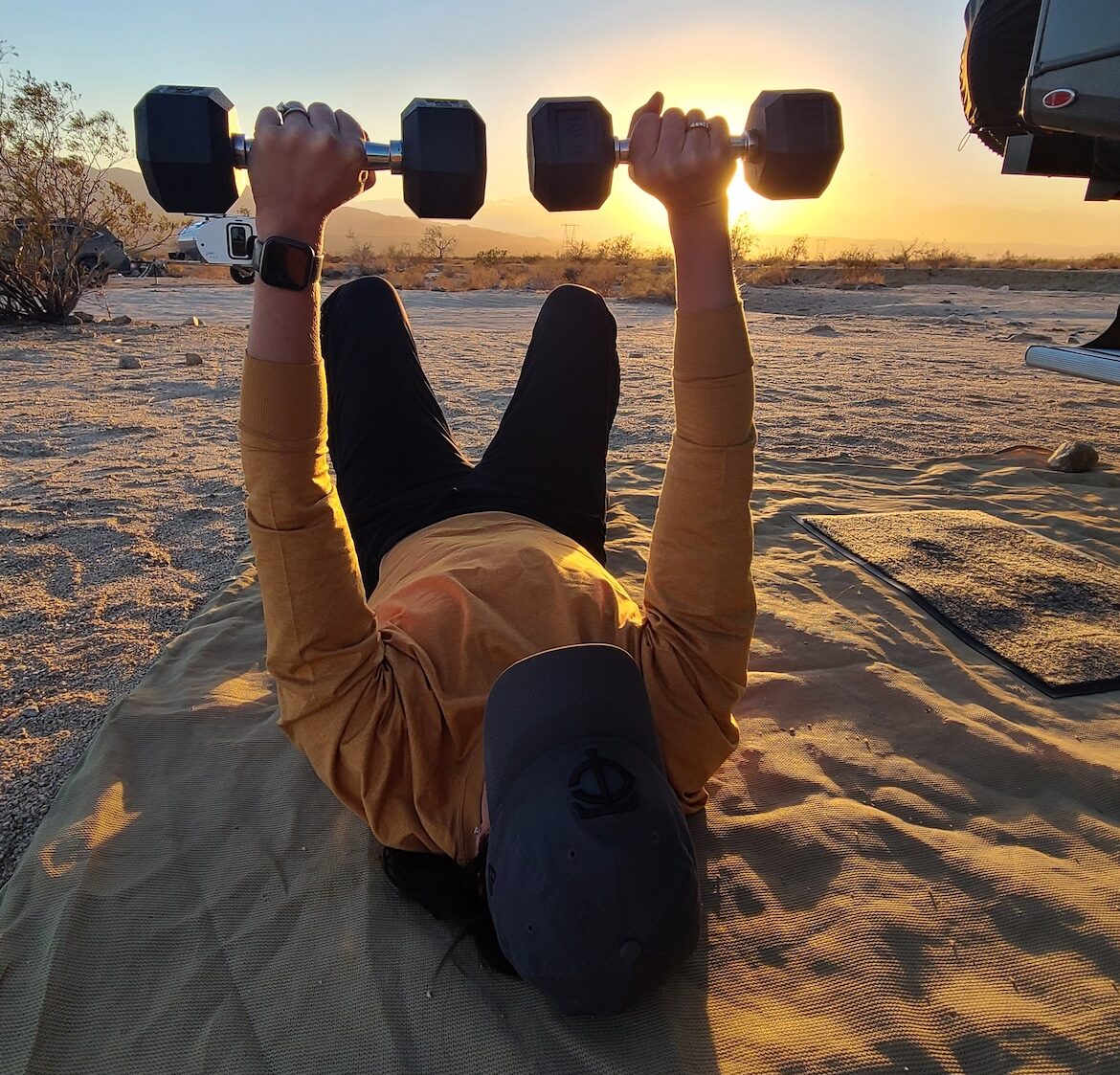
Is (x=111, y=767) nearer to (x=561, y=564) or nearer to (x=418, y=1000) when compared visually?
(x=418, y=1000)

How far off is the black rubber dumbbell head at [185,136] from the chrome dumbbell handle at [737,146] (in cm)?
66

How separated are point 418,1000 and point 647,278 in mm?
20836

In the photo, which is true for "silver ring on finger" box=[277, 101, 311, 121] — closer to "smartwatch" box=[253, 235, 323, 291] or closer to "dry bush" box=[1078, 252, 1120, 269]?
"smartwatch" box=[253, 235, 323, 291]

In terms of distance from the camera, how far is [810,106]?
1.42 metres

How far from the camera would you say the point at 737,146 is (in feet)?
4.55

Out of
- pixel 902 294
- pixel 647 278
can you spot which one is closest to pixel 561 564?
pixel 902 294

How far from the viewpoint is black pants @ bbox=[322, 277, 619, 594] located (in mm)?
2232

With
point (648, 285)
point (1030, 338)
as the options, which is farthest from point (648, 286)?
point (1030, 338)

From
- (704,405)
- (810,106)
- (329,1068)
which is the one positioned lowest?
(329,1068)

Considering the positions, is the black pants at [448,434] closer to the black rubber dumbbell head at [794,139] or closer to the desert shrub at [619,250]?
the black rubber dumbbell head at [794,139]

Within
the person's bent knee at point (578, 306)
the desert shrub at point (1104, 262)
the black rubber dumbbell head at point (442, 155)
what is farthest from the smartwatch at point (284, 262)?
the desert shrub at point (1104, 262)

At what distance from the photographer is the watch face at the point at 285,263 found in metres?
1.17

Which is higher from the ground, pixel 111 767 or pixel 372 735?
pixel 372 735

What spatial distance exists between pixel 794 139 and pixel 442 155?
64 cm
